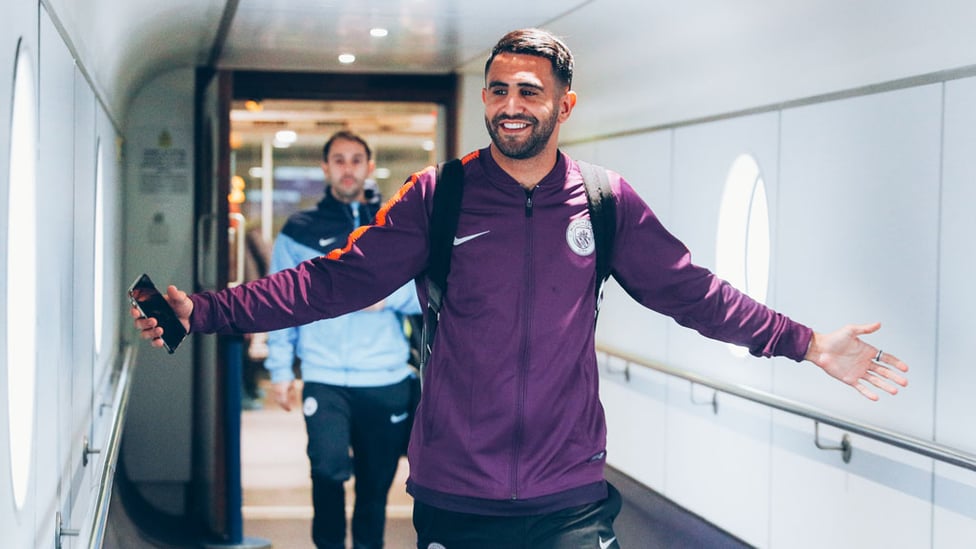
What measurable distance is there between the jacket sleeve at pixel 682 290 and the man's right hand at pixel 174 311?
3.13 feet

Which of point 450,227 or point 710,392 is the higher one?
point 450,227

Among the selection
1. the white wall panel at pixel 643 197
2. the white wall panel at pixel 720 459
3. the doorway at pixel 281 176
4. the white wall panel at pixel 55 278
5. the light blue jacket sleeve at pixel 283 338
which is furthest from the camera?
the doorway at pixel 281 176

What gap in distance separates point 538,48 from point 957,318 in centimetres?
167

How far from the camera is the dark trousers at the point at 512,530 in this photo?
2627 mm

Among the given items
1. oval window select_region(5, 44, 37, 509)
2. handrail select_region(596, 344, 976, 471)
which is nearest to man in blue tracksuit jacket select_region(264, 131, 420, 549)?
handrail select_region(596, 344, 976, 471)

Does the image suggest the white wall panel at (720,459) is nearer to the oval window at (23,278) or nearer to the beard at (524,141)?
the beard at (524,141)

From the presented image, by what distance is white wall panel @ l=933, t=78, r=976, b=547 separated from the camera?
352 centimetres

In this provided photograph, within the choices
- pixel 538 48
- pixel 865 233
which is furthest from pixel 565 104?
pixel 865 233

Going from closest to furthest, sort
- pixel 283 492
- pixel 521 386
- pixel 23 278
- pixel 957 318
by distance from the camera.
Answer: pixel 23 278 → pixel 521 386 → pixel 957 318 → pixel 283 492

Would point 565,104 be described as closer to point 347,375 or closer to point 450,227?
point 450,227

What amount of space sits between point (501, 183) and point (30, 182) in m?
0.98

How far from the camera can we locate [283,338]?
212 inches

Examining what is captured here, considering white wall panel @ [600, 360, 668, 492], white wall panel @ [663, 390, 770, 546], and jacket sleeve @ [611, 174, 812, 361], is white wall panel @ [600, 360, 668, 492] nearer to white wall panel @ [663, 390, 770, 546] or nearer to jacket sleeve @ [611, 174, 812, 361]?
white wall panel @ [663, 390, 770, 546]

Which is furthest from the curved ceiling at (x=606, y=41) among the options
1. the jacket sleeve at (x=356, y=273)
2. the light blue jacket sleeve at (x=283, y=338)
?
the light blue jacket sleeve at (x=283, y=338)
